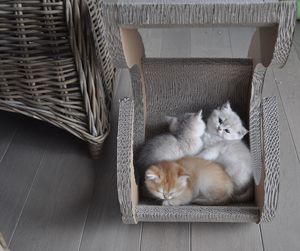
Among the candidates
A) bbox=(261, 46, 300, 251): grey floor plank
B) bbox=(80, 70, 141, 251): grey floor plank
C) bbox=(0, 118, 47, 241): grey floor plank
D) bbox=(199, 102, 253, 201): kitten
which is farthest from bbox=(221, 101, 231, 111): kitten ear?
bbox=(0, 118, 47, 241): grey floor plank

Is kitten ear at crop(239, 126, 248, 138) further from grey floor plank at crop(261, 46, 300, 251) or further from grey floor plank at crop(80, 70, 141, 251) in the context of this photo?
grey floor plank at crop(80, 70, 141, 251)

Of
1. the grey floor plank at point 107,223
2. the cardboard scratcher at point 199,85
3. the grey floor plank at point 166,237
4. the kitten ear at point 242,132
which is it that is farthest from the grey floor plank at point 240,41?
the grey floor plank at point 166,237

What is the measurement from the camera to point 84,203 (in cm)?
103

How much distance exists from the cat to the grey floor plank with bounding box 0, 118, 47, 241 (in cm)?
36

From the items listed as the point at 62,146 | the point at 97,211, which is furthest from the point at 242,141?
the point at 62,146

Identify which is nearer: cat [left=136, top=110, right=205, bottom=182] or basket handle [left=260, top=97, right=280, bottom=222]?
basket handle [left=260, top=97, right=280, bottom=222]

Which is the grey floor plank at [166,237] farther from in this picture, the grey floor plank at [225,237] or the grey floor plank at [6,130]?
the grey floor plank at [6,130]

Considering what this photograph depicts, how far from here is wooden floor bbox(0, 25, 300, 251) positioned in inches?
36.6

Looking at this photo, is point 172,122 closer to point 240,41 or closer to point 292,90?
point 292,90

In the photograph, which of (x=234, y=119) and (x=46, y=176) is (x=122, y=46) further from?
(x=46, y=176)

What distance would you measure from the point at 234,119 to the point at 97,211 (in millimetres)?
440

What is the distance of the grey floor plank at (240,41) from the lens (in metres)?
1.67

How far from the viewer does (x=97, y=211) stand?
39.8 inches

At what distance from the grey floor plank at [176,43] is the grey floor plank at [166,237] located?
0.90 meters
